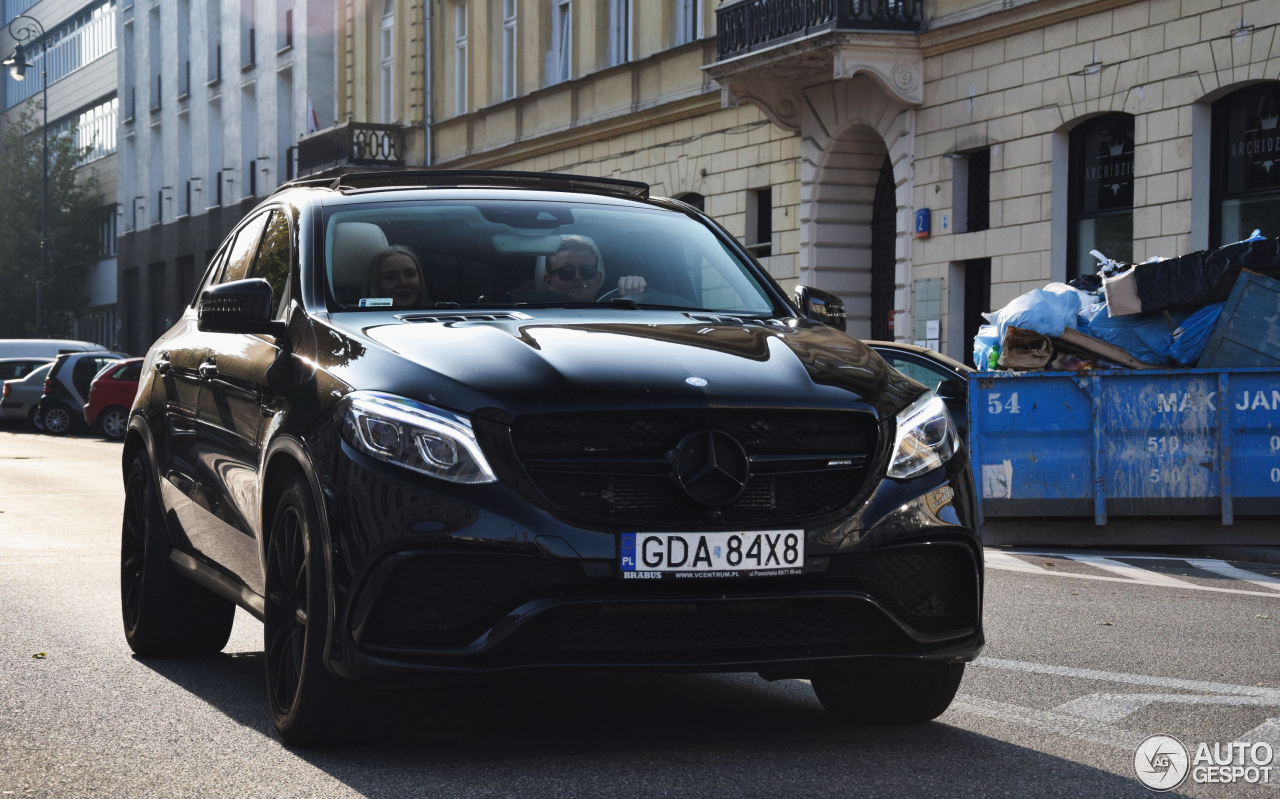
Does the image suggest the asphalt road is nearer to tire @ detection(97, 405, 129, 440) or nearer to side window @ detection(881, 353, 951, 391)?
side window @ detection(881, 353, 951, 391)

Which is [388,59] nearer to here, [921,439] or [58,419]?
[58,419]

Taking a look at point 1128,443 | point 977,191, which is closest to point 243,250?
point 1128,443

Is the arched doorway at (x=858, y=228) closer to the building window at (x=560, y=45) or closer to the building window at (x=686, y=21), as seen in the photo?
the building window at (x=686, y=21)

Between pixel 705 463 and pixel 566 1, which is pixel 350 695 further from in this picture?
pixel 566 1

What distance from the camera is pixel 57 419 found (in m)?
36.1

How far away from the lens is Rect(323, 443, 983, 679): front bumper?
456cm

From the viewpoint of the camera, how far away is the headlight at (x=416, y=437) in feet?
15.1

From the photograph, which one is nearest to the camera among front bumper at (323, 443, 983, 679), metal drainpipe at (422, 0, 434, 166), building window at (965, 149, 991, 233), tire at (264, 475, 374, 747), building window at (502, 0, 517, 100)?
front bumper at (323, 443, 983, 679)

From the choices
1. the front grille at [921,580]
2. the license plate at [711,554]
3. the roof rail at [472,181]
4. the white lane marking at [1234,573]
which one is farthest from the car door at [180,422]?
the white lane marking at [1234,573]

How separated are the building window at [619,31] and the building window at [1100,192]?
425 inches

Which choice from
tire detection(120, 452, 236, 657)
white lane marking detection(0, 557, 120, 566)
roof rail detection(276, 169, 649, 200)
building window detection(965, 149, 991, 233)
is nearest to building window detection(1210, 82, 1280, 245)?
building window detection(965, 149, 991, 233)

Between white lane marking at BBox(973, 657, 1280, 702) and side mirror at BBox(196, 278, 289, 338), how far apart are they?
3.04m

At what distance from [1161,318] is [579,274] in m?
8.59

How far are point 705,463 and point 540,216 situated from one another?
70.4 inches
